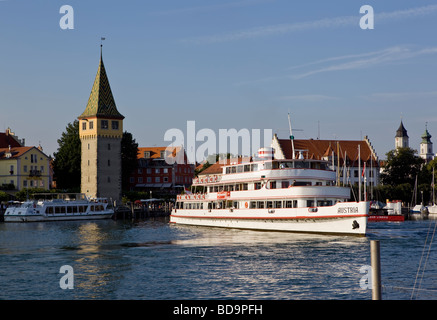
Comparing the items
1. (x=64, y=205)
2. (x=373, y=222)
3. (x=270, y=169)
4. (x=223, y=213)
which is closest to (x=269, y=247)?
(x=270, y=169)

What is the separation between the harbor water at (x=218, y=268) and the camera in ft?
86.0

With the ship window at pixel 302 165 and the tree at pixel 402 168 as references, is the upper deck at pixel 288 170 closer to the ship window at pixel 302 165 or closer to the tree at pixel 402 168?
the ship window at pixel 302 165

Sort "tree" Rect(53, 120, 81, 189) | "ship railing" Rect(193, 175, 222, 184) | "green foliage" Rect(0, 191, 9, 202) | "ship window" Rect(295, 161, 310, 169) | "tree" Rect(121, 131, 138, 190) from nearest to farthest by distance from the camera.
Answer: "ship window" Rect(295, 161, 310, 169)
"ship railing" Rect(193, 175, 222, 184)
"green foliage" Rect(0, 191, 9, 202)
"tree" Rect(53, 120, 81, 189)
"tree" Rect(121, 131, 138, 190)

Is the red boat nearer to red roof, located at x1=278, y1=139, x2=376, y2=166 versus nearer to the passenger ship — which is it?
the passenger ship

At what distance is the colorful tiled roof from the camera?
108 metres

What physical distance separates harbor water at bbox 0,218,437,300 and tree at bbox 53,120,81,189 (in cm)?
6309

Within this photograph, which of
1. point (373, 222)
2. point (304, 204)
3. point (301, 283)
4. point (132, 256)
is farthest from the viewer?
point (373, 222)

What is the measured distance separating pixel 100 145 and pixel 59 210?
702 inches

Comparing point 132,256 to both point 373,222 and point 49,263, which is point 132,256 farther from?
point 373,222

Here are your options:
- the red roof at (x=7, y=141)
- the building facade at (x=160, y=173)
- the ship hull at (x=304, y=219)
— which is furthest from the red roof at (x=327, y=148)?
the ship hull at (x=304, y=219)

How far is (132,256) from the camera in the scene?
39.2 metres

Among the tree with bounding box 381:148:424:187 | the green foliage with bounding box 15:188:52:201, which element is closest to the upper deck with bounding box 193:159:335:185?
the green foliage with bounding box 15:188:52:201

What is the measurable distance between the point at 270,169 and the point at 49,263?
24.5 meters

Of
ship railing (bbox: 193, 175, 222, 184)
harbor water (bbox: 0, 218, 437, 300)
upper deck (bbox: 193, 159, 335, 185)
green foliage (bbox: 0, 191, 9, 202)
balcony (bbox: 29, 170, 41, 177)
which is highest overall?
balcony (bbox: 29, 170, 41, 177)
